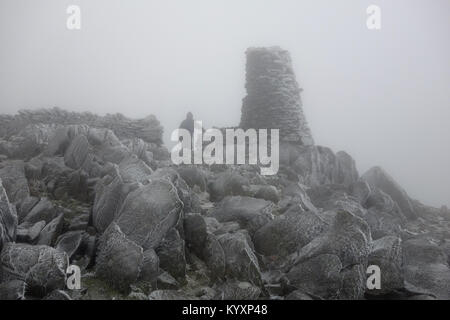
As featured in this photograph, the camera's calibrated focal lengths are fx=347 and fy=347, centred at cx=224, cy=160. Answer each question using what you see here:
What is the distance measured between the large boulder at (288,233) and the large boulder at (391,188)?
1175 cm

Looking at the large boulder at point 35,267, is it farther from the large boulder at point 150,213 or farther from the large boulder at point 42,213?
the large boulder at point 42,213

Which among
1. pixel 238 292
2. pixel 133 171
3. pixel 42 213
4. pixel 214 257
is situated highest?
pixel 133 171

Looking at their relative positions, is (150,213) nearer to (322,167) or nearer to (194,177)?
(194,177)

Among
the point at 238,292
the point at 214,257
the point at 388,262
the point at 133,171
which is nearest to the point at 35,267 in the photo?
the point at 214,257

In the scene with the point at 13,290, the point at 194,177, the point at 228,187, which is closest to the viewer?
the point at 13,290

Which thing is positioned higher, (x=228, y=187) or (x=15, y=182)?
(x=15, y=182)

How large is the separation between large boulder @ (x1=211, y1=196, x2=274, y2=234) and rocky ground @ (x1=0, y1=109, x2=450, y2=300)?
0.05 m

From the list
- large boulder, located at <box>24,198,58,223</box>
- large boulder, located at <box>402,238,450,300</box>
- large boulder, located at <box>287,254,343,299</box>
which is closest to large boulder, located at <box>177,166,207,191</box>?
large boulder, located at <box>24,198,58,223</box>

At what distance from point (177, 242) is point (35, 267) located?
4.27 meters

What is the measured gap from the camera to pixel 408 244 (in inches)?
567

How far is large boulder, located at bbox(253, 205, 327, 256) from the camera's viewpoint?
12.9m

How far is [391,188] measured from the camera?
23156 mm

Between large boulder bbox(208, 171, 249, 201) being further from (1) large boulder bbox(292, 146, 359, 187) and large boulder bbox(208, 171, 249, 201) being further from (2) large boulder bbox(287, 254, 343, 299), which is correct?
(1) large boulder bbox(292, 146, 359, 187)
